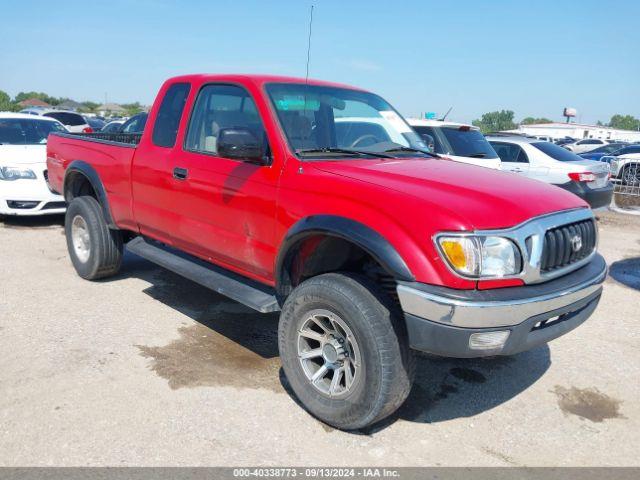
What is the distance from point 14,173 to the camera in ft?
25.5

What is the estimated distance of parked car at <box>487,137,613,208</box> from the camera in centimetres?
953

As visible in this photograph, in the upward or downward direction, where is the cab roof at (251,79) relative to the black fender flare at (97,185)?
upward

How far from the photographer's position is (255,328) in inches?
186

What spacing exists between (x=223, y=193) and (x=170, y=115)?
3.73ft

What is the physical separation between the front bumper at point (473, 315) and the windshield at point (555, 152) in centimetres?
790

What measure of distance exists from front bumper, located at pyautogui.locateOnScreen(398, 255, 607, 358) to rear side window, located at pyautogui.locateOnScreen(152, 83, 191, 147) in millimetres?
2560

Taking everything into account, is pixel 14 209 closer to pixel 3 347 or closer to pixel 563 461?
pixel 3 347

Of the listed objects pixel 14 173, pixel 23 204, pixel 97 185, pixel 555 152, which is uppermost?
pixel 555 152

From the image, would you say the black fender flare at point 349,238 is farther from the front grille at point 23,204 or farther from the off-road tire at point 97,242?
the front grille at point 23,204

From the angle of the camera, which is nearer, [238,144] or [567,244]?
[567,244]

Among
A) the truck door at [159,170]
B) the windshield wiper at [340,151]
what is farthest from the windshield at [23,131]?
the windshield wiper at [340,151]

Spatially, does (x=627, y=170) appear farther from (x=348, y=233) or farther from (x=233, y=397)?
(x=233, y=397)

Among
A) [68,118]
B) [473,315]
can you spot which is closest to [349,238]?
[473,315]

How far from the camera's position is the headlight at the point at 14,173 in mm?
7762
